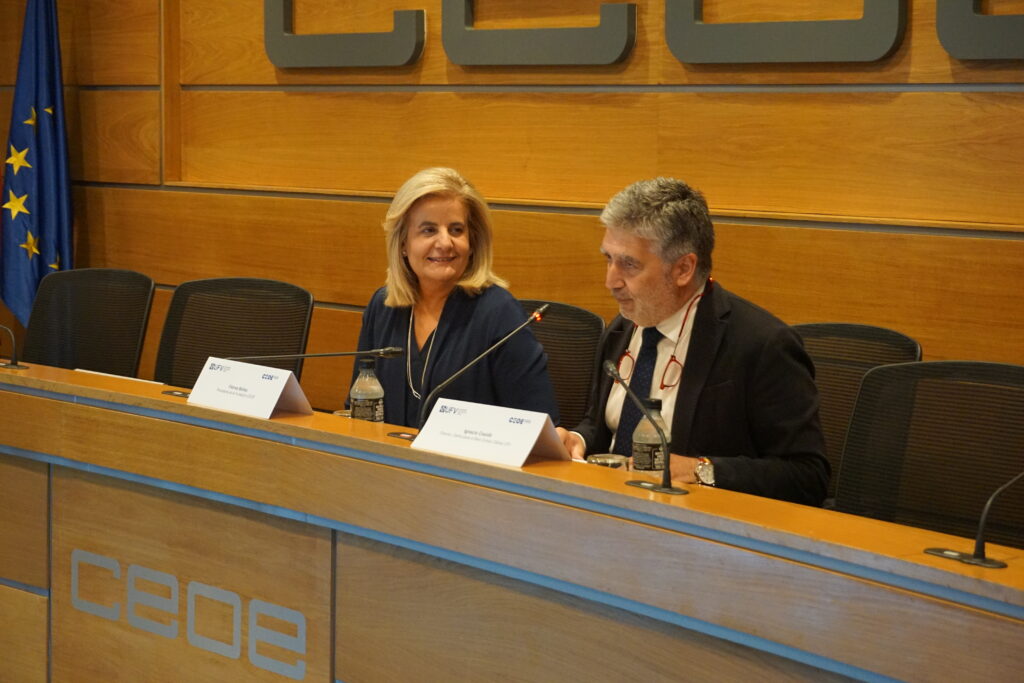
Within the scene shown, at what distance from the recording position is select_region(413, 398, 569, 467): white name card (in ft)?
6.50

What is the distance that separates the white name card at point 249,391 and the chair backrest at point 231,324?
0.86m

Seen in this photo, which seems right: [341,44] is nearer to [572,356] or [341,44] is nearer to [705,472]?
[572,356]

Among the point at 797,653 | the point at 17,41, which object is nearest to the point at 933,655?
the point at 797,653

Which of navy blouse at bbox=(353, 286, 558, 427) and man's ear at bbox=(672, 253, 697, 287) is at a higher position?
man's ear at bbox=(672, 253, 697, 287)

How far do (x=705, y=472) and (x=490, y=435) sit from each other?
18.7 inches

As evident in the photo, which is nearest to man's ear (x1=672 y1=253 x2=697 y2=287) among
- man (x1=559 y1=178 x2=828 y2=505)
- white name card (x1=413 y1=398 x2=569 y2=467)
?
man (x1=559 y1=178 x2=828 y2=505)

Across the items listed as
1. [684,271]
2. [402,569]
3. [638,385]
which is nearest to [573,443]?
[638,385]

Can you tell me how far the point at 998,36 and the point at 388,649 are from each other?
2.30m

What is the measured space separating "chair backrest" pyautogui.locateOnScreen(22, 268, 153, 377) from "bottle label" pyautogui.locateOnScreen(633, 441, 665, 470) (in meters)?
2.12

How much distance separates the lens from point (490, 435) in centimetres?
203

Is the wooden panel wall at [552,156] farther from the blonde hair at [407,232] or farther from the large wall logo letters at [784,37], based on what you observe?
the blonde hair at [407,232]

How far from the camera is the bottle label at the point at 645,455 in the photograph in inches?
82.3

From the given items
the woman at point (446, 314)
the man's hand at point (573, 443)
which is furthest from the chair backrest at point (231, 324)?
the man's hand at point (573, 443)

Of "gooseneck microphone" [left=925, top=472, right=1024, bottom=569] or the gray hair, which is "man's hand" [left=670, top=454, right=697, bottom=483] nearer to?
the gray hair
